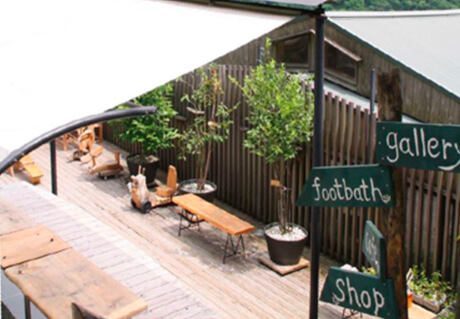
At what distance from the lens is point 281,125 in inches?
319

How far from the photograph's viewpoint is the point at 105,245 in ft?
20.5

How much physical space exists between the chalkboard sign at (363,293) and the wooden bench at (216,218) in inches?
199

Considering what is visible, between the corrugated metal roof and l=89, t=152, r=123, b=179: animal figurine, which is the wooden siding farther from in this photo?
l=89, t=152, r=123, b=179: animal figurine

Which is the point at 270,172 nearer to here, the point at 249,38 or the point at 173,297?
the point at 173,297

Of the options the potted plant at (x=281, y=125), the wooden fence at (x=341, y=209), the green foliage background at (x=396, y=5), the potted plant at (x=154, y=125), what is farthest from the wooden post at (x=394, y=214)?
the green foliage background at (x=396, y=5)

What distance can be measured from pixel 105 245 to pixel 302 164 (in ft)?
11.4

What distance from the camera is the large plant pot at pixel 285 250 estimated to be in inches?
320

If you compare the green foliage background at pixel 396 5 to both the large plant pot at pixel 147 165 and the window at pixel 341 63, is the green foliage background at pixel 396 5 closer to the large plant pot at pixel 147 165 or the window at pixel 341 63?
the window at pixel 341 63

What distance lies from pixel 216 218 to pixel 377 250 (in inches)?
224

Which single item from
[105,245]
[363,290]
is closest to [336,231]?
[105,245]

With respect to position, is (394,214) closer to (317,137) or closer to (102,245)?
(317,137)

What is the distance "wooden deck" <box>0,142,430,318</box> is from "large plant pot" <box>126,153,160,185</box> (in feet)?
1.17

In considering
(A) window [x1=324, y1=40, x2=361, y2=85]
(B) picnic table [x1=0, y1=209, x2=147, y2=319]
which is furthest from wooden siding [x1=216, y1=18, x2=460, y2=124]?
(B) picnic table [x1=0, y1=209, x2=147, y2=319]

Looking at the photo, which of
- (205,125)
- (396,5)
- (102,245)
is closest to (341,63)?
(205,125)
